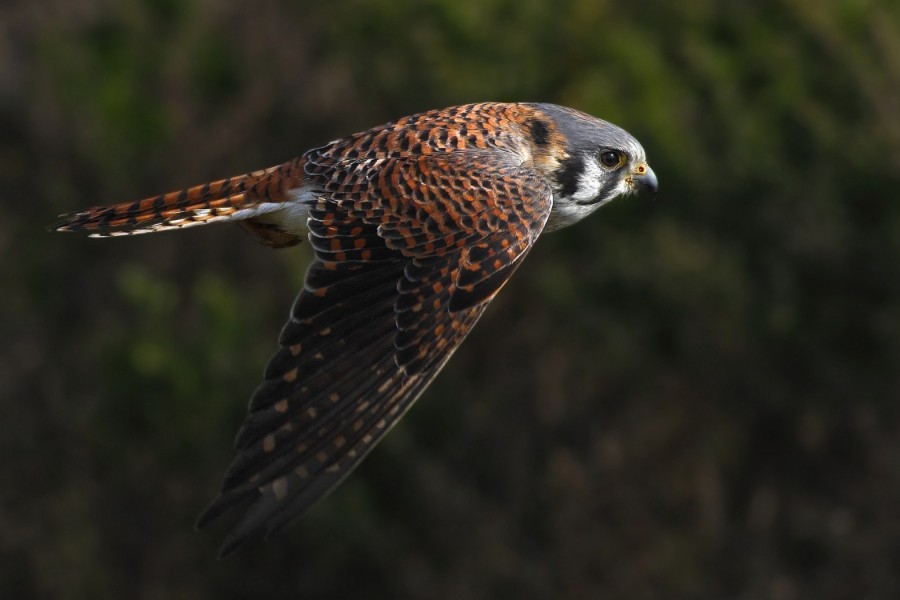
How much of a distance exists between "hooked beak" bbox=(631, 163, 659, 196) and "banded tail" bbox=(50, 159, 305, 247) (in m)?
1.16

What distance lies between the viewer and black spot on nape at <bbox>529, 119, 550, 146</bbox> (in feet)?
15.1

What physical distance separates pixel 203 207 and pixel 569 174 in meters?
1.17

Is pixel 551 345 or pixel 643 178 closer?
pixel 643 178

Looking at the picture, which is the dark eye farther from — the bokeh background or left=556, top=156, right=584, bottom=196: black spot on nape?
the bokeh background

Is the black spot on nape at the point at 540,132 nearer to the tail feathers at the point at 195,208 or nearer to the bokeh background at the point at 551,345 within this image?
the tail feathers at the point at 195,208

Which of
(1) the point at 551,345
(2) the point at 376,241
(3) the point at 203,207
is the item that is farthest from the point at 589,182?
(1) the point at 551,345

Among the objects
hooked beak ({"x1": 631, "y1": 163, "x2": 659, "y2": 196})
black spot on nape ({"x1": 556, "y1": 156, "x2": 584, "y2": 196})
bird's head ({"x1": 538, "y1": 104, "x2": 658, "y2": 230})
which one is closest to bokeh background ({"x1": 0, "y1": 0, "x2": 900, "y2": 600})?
hooked beak ({"x1": 631, "y1": 163, "x2": 659, "y2": 196})

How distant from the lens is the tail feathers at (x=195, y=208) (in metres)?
4.36

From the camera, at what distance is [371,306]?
4086 millimetres

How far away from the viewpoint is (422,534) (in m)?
8.38

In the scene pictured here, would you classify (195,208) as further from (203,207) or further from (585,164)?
(585,164)

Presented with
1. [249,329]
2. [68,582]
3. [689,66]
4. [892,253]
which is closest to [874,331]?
[892,253]

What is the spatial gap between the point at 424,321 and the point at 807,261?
Answer: 4224 millimetres

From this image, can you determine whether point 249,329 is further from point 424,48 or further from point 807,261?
point 807,261
